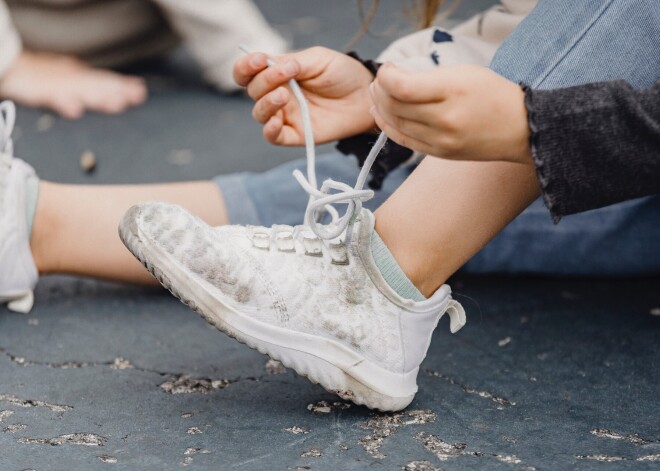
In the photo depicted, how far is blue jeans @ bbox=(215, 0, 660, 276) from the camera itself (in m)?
0.68

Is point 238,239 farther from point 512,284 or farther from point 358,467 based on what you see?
point 512,284

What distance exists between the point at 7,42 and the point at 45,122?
0.15 metres

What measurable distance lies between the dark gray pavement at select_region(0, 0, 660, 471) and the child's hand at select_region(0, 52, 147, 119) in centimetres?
66

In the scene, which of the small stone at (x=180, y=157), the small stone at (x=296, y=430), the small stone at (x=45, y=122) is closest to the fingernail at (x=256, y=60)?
the small stone at (x=296, y=430)

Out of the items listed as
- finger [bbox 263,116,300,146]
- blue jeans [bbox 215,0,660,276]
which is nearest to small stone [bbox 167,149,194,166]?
blue jeans [bbox 215,0,660,276]

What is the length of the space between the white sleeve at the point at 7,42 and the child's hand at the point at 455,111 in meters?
1.14

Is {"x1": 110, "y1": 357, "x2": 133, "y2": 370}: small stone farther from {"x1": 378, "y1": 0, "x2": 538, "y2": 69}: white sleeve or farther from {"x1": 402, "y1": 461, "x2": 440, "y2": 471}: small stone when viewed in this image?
{"x1": 378, "y1": 0, "x2": 538, "y2": 69}: white sleeve

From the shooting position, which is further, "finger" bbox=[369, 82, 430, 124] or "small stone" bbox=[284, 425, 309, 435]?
"small stone" bbox=[284, 425, 309, 435]

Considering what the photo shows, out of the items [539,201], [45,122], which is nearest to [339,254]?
[539,201]

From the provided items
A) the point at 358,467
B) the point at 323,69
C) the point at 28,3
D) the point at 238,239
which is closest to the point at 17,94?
the point at 28,3

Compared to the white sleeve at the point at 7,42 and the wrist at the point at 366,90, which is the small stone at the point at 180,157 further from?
the wrist at the point at 366,90

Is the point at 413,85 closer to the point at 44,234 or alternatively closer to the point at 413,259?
the point at 413,259

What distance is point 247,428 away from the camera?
0.71 meters

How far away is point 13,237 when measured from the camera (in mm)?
917
